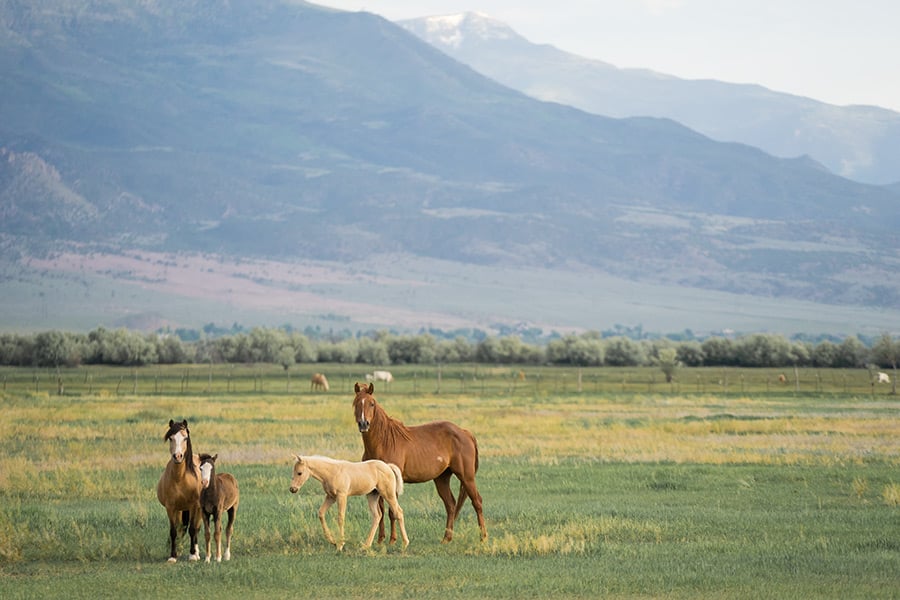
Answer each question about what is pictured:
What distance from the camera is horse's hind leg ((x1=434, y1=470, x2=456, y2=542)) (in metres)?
19.0

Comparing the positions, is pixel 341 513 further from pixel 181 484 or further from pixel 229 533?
pixel 181 484

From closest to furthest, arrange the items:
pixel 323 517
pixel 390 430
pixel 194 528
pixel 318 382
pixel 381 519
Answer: pixel 194 528
pixel 323 517
pixel 381 519
pixel 390 430
pixel 318 382

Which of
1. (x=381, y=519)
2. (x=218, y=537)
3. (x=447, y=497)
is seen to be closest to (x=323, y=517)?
(x=381, y=519)

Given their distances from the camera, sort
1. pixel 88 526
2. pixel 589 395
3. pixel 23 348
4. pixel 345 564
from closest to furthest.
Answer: pixel 345 564 → pixel 88 526 → pixel 589 395 → pixel 23 348

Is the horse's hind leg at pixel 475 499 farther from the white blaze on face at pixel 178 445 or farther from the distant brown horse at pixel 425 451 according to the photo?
the white blaze on face at pixel 178 445

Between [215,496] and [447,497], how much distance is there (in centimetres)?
349

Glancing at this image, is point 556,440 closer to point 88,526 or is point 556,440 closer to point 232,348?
point 88,526

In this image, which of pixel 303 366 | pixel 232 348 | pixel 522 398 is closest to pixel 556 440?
pixel 522 398

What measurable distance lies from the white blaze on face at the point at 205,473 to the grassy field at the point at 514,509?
3.33 feet

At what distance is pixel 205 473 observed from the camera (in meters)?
17.0

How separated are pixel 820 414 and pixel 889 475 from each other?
23.3m

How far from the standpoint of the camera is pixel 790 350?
108m

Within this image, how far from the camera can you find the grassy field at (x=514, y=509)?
53.7 ft

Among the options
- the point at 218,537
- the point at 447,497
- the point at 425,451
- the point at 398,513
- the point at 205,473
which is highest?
the point at 425,451
